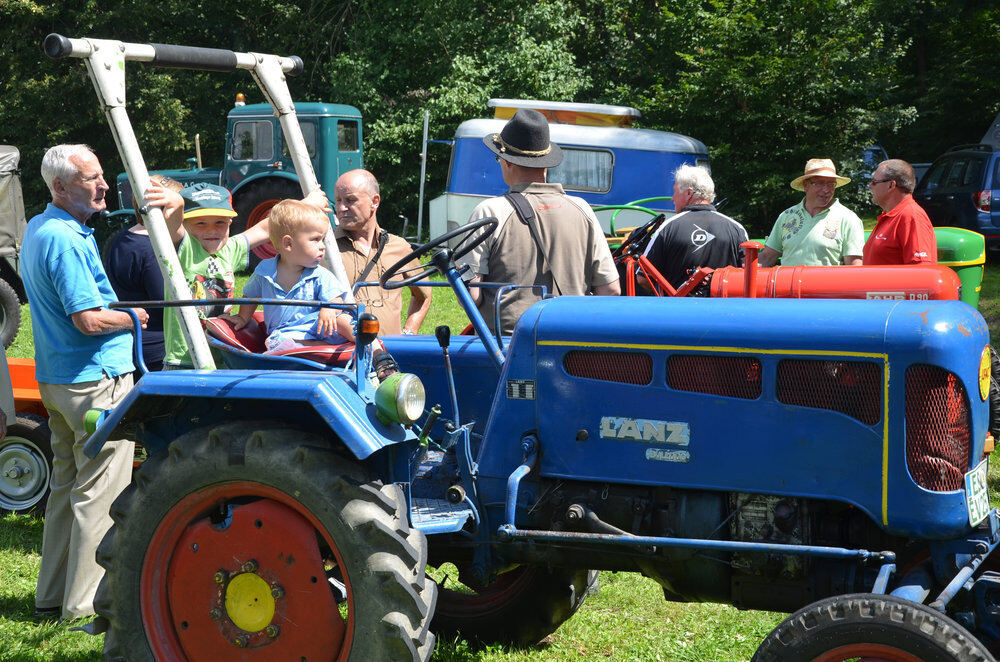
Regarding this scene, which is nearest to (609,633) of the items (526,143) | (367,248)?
(526,143)

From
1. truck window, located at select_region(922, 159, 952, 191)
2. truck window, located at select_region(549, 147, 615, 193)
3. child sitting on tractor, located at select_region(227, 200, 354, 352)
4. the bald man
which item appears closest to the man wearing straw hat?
the bald man

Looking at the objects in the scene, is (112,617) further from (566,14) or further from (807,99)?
(566,14)

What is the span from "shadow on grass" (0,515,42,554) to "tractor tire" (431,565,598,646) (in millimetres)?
2384

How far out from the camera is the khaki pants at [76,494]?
13.8 feet

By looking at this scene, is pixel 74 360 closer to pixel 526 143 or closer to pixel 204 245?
pixel 204 245

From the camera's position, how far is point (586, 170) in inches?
582

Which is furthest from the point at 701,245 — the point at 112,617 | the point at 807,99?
the point at 807,99

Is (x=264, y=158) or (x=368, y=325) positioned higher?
(x=368, y=325)

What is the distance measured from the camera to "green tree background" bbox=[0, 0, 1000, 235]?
17.5 m

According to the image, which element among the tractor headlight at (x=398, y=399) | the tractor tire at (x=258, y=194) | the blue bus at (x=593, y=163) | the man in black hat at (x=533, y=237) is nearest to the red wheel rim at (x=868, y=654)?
the tractor headlight at (x=398, y=399)

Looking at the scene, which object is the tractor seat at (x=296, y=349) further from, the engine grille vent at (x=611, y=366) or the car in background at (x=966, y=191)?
the car in background at (x=966, y=191)

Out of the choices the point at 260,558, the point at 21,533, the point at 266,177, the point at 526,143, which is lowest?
the point at 266,177

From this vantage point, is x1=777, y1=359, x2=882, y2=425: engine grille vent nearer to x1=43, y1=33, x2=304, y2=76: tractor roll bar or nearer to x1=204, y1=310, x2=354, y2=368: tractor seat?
x1=204, y1=310, x2=354, y2=368: tractor seat

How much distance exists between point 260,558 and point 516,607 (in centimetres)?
124
